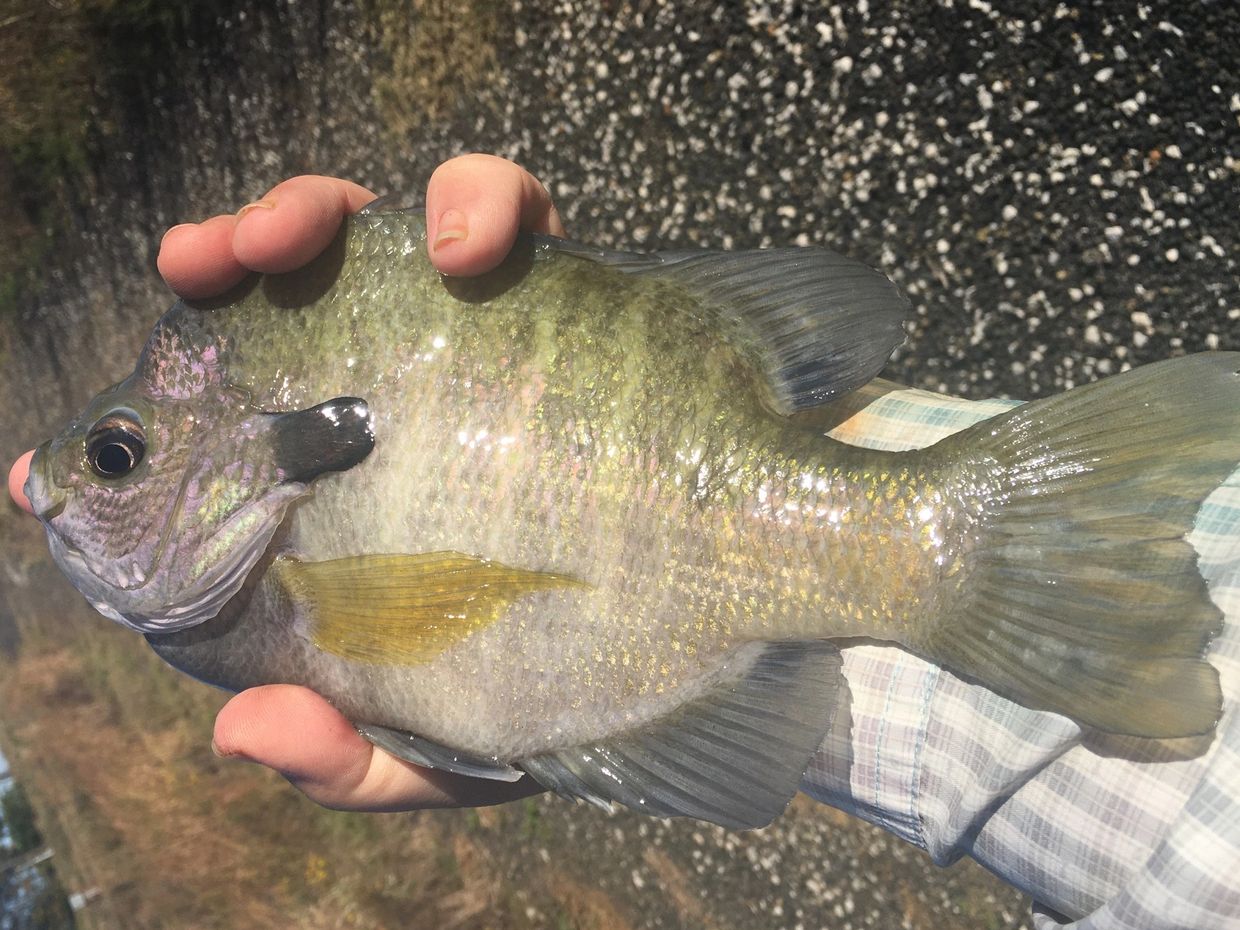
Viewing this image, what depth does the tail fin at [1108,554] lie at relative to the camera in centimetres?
87

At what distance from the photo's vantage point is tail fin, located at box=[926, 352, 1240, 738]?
2.85 feet

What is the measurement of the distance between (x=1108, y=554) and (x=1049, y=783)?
318 mm

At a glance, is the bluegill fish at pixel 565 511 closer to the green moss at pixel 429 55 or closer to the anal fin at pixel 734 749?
the anal fin at pixel 734 749

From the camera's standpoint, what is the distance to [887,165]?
2.24 metres

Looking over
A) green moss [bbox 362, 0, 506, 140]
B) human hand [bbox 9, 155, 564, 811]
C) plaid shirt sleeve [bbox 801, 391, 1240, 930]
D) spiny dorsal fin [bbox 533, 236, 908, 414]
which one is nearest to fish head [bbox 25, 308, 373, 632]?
human hand [bbox 9, 155, 564, 811]

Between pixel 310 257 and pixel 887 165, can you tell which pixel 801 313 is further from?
pixel 887 165

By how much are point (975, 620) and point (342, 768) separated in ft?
3.23

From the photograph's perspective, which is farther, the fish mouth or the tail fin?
the fish mouth

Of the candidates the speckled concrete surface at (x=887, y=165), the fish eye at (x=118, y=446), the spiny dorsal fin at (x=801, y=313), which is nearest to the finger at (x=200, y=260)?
the fish eye at (x=118, y=446)

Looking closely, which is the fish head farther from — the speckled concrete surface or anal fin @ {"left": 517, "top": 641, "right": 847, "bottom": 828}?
the speckled concrete surface

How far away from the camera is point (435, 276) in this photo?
121 centimetres

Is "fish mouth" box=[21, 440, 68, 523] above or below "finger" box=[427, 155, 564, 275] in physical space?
below

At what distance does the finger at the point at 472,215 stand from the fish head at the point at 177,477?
0.81 feet

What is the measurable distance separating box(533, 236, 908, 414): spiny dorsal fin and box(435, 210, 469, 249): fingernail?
20 cm
